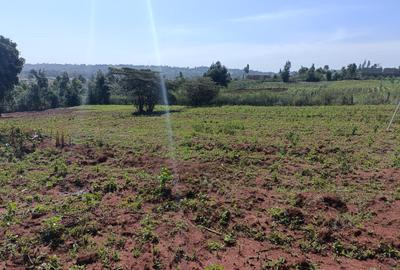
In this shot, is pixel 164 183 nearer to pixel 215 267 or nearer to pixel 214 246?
pixel 214 246

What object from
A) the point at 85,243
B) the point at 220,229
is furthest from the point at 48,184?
the point at 220,229

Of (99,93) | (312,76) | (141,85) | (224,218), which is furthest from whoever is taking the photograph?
(312,76)

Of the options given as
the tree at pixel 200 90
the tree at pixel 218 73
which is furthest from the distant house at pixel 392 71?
the tree at pixel 200 90

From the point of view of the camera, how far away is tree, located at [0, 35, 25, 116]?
27.4m

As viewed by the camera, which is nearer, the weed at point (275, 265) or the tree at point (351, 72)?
the weed at point (275, 265)

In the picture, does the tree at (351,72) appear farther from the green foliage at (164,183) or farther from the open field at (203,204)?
the green foliage at (164,183)

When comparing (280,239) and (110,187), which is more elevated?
(110,187)

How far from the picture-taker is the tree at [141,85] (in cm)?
2612

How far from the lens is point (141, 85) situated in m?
26.3

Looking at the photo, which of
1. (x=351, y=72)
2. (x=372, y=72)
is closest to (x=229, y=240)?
(x=351, y=72)

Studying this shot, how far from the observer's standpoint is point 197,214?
264 inches

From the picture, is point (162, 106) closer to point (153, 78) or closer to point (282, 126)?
point (153, 78)

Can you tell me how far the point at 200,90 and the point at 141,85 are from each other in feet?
25.1

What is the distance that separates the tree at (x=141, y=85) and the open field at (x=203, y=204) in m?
13.9
